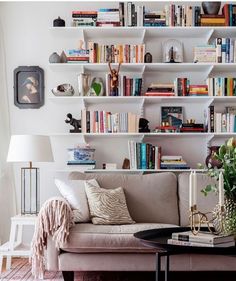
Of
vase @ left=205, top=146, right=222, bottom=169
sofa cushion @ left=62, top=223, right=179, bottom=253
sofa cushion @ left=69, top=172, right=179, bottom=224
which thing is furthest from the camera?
vase @ left=205, top=146, right=222, bottom=169

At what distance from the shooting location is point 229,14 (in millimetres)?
5254

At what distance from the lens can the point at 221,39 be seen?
5.20 meters

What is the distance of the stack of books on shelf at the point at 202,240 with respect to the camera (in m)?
2.95

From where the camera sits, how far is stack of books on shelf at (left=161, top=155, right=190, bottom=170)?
204 inches

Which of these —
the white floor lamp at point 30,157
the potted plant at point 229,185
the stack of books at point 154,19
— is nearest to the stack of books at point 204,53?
the stack of books at point 154,19

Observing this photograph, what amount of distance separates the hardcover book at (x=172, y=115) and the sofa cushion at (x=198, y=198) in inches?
27.7

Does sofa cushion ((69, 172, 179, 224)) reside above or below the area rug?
above

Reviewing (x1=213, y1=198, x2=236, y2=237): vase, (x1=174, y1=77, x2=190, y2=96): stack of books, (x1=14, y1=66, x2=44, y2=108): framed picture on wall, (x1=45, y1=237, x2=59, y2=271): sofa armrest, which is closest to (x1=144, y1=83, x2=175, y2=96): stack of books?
(x1=174, y1=77, x2=190, y2=96): stack of books

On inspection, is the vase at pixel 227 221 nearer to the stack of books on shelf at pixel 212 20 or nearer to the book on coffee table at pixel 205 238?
the book on coffee table at pixel 205 238

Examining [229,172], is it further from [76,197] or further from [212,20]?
[212,20]

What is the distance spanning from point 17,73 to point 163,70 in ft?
4.68

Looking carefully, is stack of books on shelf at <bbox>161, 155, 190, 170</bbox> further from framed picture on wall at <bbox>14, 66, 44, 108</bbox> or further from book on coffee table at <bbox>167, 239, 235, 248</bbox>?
book on coffee table at <bbox>167, 239, 235, 248</bbox>

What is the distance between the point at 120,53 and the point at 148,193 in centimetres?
139

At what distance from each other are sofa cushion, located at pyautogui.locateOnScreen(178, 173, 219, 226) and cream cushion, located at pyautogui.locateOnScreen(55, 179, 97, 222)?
0.83 meters
